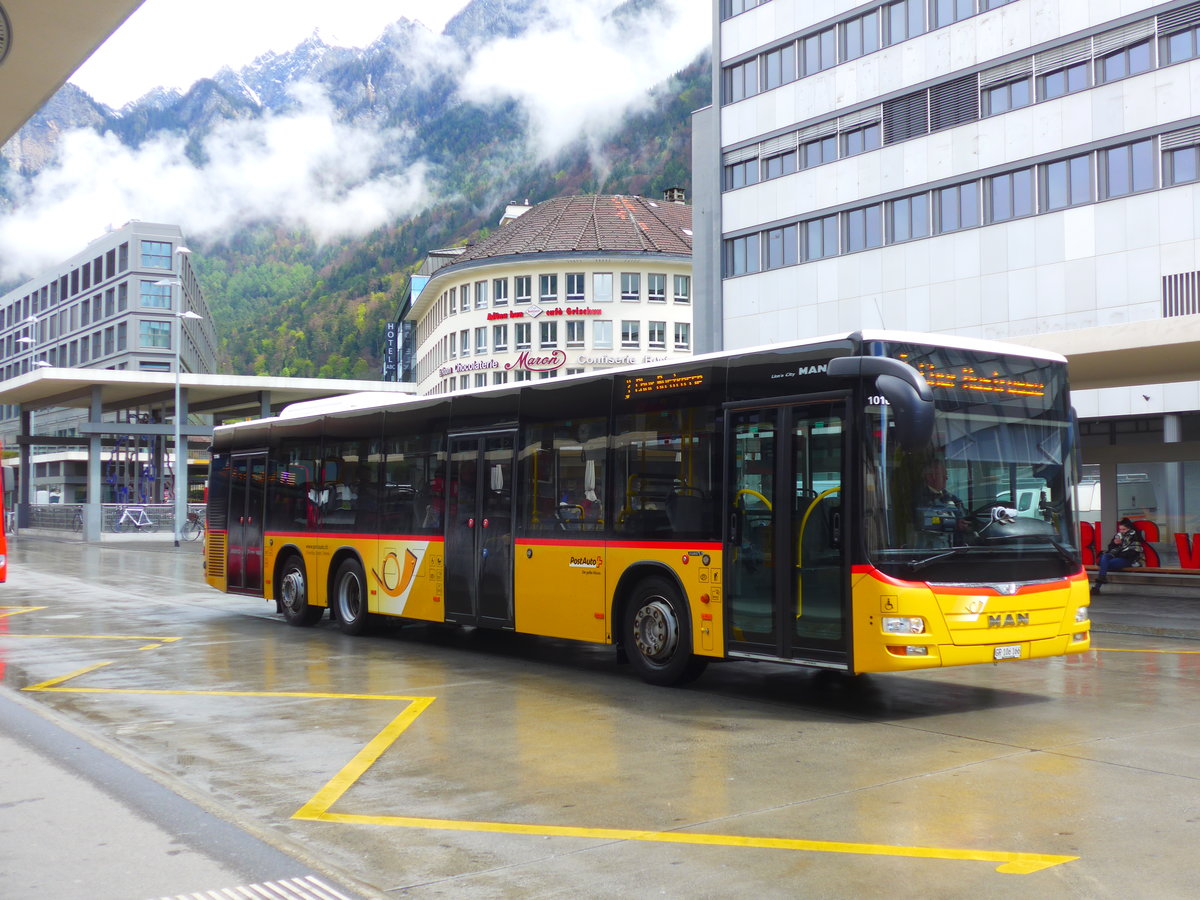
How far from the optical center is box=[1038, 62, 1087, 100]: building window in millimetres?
36156

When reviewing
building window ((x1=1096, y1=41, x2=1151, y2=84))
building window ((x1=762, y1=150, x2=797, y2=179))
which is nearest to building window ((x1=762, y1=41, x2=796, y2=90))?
building window ((x1=762, y1=150, x2=797, y2=179))

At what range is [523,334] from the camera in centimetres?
8519

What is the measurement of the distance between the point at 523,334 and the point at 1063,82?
52.1m

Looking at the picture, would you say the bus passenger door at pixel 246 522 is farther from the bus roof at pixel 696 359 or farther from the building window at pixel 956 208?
the building window at pixel 956 208

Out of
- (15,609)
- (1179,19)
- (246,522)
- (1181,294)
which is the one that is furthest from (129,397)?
(1179,19)

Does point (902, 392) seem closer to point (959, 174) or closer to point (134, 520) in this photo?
point (959, 174)

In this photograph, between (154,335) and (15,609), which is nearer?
(15,609)

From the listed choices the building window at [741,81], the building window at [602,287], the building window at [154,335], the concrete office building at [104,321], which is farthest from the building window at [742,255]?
the building window at [154,335]

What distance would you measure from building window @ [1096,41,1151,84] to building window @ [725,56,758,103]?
45.1 ft

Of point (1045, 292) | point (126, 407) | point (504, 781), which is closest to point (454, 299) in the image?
point (126, 407)

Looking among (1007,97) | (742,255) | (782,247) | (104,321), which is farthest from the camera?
(104,321)

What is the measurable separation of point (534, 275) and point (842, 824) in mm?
79701

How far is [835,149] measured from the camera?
4306 cm

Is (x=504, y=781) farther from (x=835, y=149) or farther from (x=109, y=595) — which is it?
(x=835, y=149)
